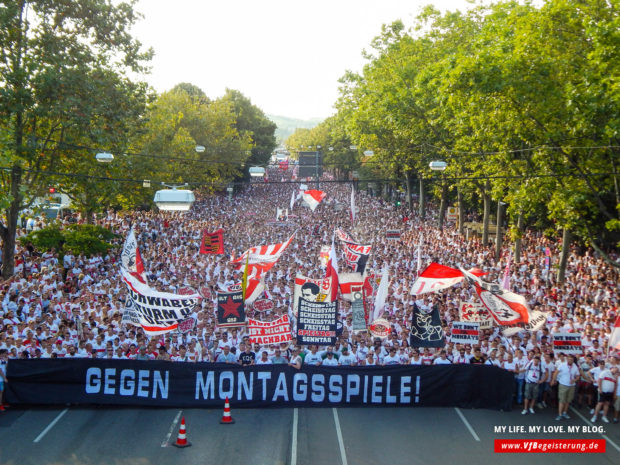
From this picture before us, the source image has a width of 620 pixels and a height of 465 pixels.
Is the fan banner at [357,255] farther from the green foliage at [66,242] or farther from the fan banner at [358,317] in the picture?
the green foliage at [66,242]

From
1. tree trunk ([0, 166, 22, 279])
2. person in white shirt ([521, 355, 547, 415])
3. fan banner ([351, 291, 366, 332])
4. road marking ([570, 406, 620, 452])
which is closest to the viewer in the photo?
road marking ([570, 406, 620, 452])

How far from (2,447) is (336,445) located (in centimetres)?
640

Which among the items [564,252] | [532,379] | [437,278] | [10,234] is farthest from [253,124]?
[532,379]

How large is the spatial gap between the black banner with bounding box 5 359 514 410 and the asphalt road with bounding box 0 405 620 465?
0.80 ft

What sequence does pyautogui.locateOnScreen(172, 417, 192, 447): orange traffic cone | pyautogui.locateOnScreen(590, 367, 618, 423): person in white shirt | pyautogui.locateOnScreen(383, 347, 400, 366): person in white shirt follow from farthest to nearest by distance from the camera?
1. pyautogui.locateOnScreen(383, 347, 400, 366): person in white shirt
2. pyautogui.locateOnScreen(590, 367, 618, 423): person in white shirt
3. pyautogui.locateOnScreen(172, 417, 192, 447): orange traffic cone

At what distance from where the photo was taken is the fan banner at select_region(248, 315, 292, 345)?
47.5ft

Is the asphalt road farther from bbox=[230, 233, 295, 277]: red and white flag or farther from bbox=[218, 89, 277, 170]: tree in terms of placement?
bbox=[218, 89, 277, 170]: tree

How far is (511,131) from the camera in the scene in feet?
74.0

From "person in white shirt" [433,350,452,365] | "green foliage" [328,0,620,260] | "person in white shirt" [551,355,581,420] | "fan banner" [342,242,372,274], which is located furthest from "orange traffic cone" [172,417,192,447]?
"green foliage" [328,0,620,260]

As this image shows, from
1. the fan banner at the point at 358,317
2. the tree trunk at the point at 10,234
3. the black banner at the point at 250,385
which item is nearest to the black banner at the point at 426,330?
the black banner at the point at 250,385

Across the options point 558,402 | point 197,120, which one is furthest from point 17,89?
point 197,120

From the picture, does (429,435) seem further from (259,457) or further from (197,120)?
(197,120)

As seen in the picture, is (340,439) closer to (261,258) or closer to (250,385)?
(250,385)

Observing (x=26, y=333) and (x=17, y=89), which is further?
(x=17, y=89)
